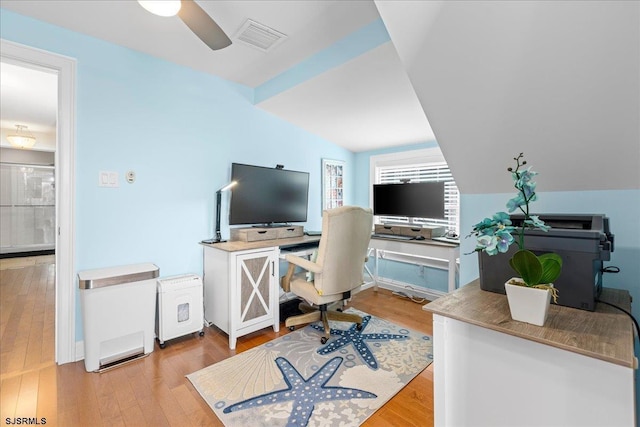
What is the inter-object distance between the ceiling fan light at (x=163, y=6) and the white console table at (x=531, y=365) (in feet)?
5.59

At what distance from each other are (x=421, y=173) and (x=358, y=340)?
2.15m

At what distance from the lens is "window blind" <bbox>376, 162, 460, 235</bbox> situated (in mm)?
3232

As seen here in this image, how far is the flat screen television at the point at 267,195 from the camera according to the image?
9.02 ft

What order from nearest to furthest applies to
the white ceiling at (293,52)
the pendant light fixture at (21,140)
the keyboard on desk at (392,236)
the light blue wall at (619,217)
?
the light blue wall at (619,217)
the white ceiling at (293,52)
the keyboard on desk at (392,236)
the pendant light fixture at (21,140)

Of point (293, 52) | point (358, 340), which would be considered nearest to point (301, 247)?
point (358, 340)

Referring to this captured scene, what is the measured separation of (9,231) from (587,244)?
798 cm

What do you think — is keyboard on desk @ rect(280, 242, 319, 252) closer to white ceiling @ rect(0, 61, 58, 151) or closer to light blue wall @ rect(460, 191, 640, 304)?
light blue wall @ rect(460, 191, 640, 304)

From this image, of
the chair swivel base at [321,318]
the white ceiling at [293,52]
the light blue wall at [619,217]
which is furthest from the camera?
the chair swivel base at [321,318]

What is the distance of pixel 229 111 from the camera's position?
9.28ft

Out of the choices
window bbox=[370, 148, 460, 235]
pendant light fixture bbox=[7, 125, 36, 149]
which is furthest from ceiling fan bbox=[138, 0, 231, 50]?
pendant light fixture bbox=[7, 125, 36, 149]

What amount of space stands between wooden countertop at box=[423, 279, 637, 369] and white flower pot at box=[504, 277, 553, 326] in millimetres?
22

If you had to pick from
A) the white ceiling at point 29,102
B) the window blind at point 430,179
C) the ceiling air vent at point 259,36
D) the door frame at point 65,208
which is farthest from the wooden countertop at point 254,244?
the white ceiling at point 29,102

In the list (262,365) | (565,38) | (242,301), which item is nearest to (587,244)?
(565,38)

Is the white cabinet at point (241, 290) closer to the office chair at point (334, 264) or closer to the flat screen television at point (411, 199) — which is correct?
the office chair at point (334, 264)
